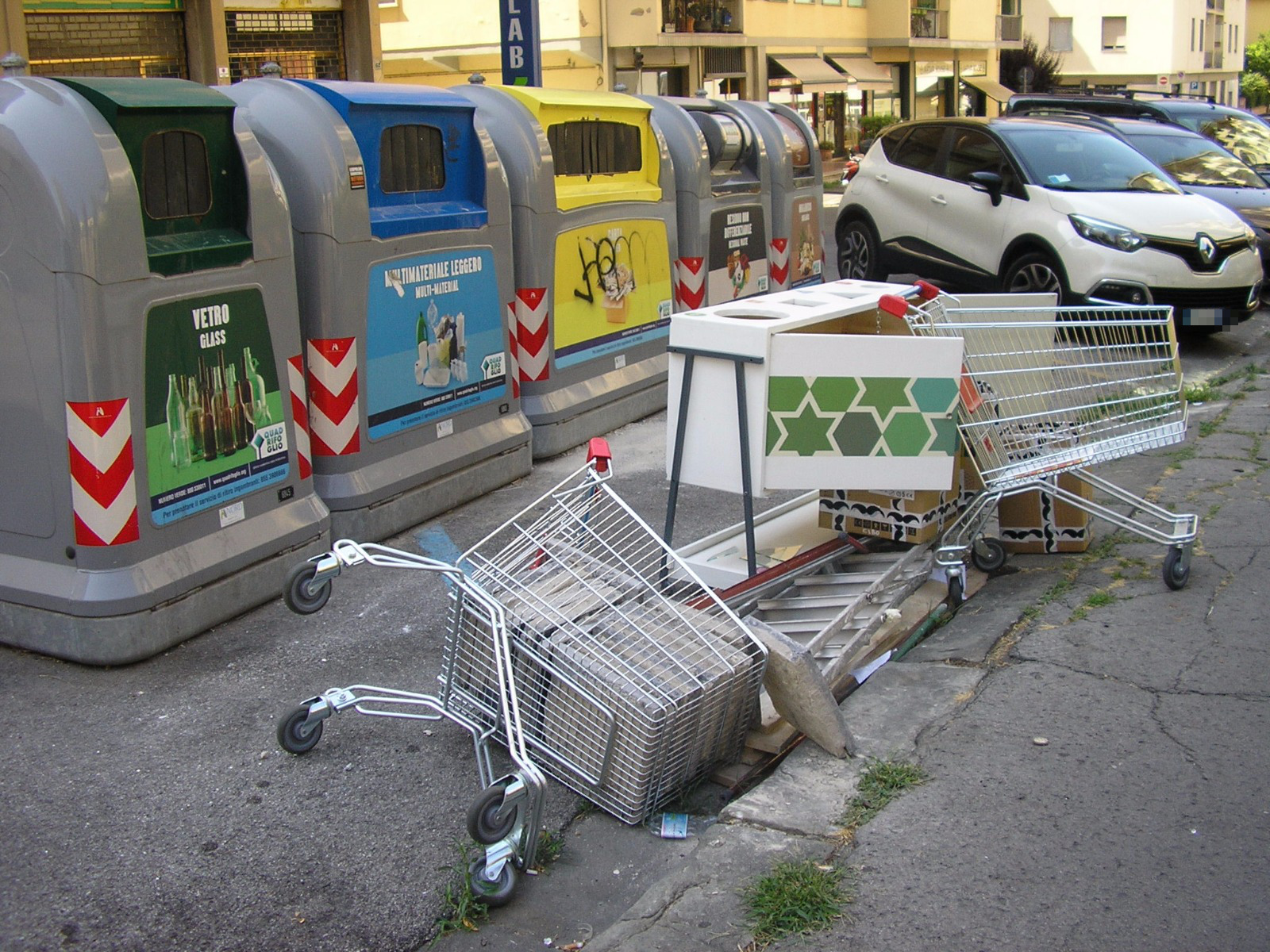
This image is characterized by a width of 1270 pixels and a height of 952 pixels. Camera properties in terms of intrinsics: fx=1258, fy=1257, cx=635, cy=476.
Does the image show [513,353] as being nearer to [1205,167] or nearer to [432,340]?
[432,340]

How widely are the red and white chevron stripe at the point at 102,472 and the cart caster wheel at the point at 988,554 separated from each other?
334 cm

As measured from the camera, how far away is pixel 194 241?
4.77 meters

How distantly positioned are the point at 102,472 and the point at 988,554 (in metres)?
3.48

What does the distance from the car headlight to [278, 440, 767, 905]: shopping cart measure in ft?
22.8

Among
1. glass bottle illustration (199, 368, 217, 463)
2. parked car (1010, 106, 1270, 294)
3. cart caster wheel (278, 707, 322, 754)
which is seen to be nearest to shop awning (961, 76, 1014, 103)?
parked car (1010, 106, 1270, 294)

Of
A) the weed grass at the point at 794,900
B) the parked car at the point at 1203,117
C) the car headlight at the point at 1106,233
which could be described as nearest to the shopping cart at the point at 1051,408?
the weed grass at the point at 794,900

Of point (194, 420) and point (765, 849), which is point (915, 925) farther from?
point (194, 420)

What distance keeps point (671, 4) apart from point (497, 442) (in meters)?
24.4

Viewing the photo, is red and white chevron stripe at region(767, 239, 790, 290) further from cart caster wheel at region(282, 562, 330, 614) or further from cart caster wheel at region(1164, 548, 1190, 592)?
cart caster wheel at region(282, 562, 330, 614)

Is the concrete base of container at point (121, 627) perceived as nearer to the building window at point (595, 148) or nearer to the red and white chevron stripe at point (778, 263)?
Result: the building window at point (595, 148)

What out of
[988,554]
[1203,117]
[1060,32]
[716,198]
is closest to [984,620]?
[988,554]

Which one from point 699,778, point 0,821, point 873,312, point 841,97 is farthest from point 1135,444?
point 841,97

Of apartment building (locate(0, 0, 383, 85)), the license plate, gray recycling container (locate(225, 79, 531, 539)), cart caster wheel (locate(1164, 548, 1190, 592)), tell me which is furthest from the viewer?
apartment building (locate(0, 0, 383, 85))

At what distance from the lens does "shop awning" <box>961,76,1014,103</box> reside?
1711 inches
